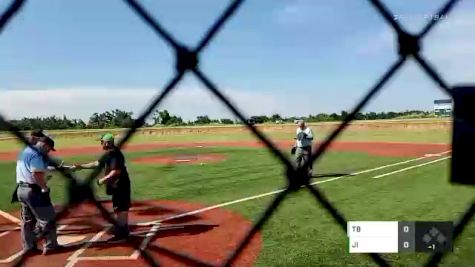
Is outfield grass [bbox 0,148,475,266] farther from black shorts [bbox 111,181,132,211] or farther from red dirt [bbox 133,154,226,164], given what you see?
black shorts [bbox 111,181,132,211]

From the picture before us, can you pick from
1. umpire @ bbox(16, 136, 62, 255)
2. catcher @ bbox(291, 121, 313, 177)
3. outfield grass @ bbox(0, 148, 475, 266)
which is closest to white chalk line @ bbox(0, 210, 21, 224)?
outfield grass @ bbox(0, 148, 475, 266)

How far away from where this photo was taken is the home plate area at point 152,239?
14.3 feet

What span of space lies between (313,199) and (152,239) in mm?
2047

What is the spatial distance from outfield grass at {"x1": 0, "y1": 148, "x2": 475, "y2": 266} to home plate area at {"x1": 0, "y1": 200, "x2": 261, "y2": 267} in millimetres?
342

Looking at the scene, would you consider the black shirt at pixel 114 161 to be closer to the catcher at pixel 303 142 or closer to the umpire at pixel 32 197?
the umpire at pixel 32 197

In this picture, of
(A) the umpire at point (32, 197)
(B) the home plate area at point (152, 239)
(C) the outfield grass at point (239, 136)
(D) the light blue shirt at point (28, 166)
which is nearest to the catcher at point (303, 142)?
(B) the home plate area at point (152, 239)

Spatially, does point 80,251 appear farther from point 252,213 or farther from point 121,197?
point 252,213

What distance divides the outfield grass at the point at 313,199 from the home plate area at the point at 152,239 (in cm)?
34

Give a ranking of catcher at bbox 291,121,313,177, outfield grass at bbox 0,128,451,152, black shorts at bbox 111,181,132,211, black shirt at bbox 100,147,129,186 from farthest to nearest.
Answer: outfield grass at bbox 0,128,451,152 < catcher at bbox 291,121,313,177 < black shorts at bbox 111,181,132,211 < black shirt at bbox 100,147,129,186

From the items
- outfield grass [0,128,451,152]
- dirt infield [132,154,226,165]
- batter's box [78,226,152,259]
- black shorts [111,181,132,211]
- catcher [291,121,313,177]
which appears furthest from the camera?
outfield grass [0,128,451,152]

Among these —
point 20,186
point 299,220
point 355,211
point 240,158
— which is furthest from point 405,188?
point 240,158

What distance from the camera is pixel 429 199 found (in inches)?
257

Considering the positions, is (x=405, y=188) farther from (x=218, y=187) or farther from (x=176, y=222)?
(x=176, y=222)

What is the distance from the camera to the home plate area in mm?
4344
